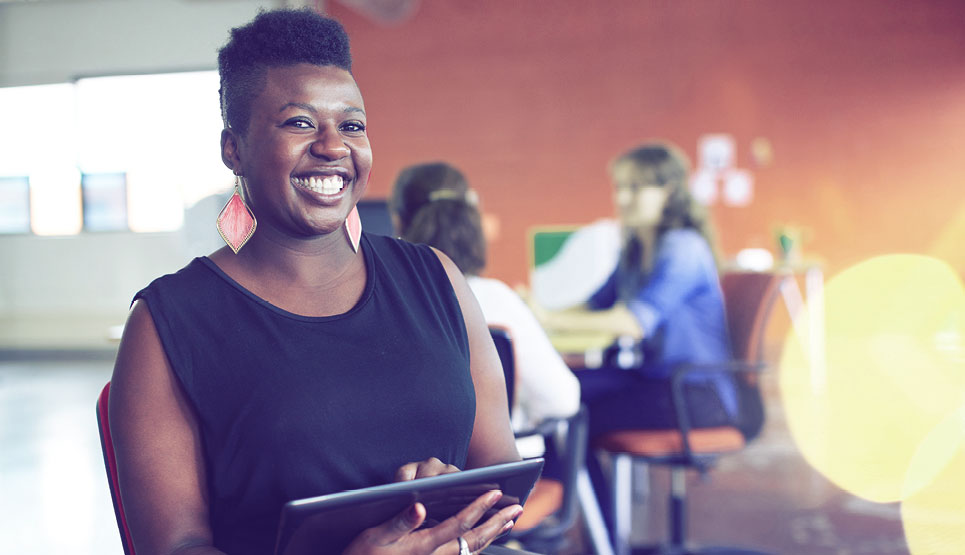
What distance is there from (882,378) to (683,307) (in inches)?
150

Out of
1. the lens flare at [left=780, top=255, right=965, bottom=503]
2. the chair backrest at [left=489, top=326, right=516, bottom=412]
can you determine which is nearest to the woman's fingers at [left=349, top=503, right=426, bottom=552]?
the chair backrest at [left=489, top=326, right=516, bottom=412]

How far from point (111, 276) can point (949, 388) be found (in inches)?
279

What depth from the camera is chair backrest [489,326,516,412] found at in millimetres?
1774

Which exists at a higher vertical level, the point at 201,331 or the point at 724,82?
the point at 724,82

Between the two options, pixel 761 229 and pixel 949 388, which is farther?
pixel 761 229

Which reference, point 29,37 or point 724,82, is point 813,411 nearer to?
point 724,82

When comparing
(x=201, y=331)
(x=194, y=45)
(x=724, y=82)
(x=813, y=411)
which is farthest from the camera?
(x=194, y=45)

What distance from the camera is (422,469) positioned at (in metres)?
0.97

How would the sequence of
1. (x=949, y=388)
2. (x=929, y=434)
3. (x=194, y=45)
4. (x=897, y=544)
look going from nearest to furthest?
1. (x=897, y=544)
2. (x=929, y=434)
3. (x=949, y=388)
4. (x=194, y=45)

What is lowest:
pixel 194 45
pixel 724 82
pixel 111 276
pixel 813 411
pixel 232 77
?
pixel 813 411

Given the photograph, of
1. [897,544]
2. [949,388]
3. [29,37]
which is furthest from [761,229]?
[29,37]

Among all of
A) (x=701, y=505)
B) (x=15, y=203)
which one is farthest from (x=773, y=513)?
(x=15, y=203)

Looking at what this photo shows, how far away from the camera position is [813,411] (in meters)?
5.24

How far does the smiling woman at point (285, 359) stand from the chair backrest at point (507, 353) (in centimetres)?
65
